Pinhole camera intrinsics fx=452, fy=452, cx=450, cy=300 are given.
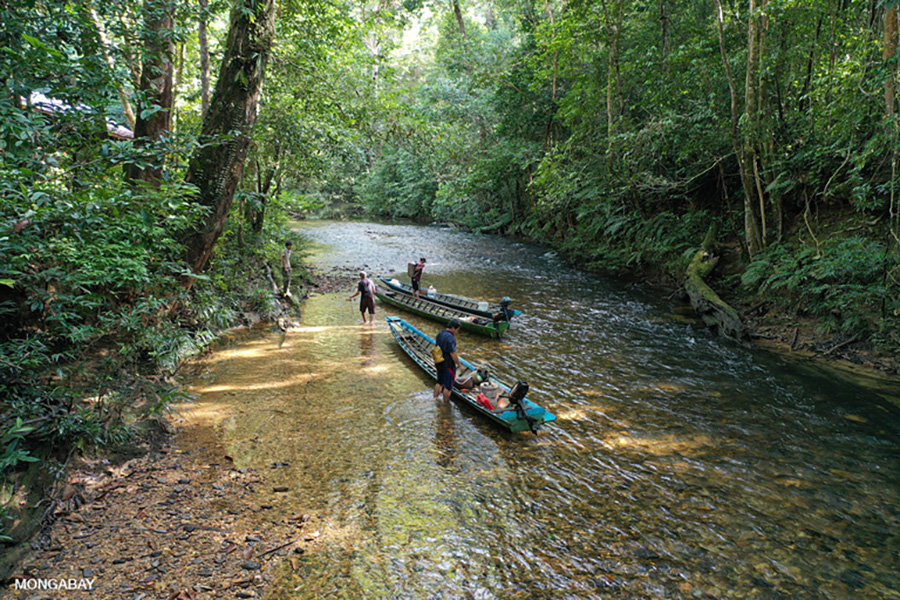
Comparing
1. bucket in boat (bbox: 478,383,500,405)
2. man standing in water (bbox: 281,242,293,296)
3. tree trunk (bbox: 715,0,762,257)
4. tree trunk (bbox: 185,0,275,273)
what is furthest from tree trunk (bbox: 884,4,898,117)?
man standing in water (bbox: 281,242,293,296)

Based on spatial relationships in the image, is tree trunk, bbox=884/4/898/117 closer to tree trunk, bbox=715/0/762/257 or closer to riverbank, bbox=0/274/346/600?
tree trunk, bbox=715/0/762/257

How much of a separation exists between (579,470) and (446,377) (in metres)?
2.57

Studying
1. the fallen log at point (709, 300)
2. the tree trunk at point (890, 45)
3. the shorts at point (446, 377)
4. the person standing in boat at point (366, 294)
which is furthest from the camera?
the person standing in boat at point (366, 294)

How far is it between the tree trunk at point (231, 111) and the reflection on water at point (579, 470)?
2.98 metres

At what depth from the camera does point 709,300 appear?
1194 centimetres

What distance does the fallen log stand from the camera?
1091cm

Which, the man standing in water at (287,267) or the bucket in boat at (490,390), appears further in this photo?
the man standing in water at (287,267)

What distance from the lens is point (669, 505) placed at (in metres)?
5.28

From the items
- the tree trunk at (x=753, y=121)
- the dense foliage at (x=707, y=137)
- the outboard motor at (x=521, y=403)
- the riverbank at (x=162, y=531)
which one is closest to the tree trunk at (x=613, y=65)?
the dense foliage at (x=707, y=137)

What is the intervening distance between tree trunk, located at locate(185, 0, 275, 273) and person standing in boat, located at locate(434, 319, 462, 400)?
4.02 metres

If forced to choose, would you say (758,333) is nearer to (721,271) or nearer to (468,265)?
(721,271)

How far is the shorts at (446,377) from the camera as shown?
24.6 feet

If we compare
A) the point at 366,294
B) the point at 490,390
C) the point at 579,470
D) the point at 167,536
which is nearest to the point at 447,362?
the point at 490,390

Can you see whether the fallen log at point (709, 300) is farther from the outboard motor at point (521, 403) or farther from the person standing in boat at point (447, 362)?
the person standing in boat at point (447, 362)
